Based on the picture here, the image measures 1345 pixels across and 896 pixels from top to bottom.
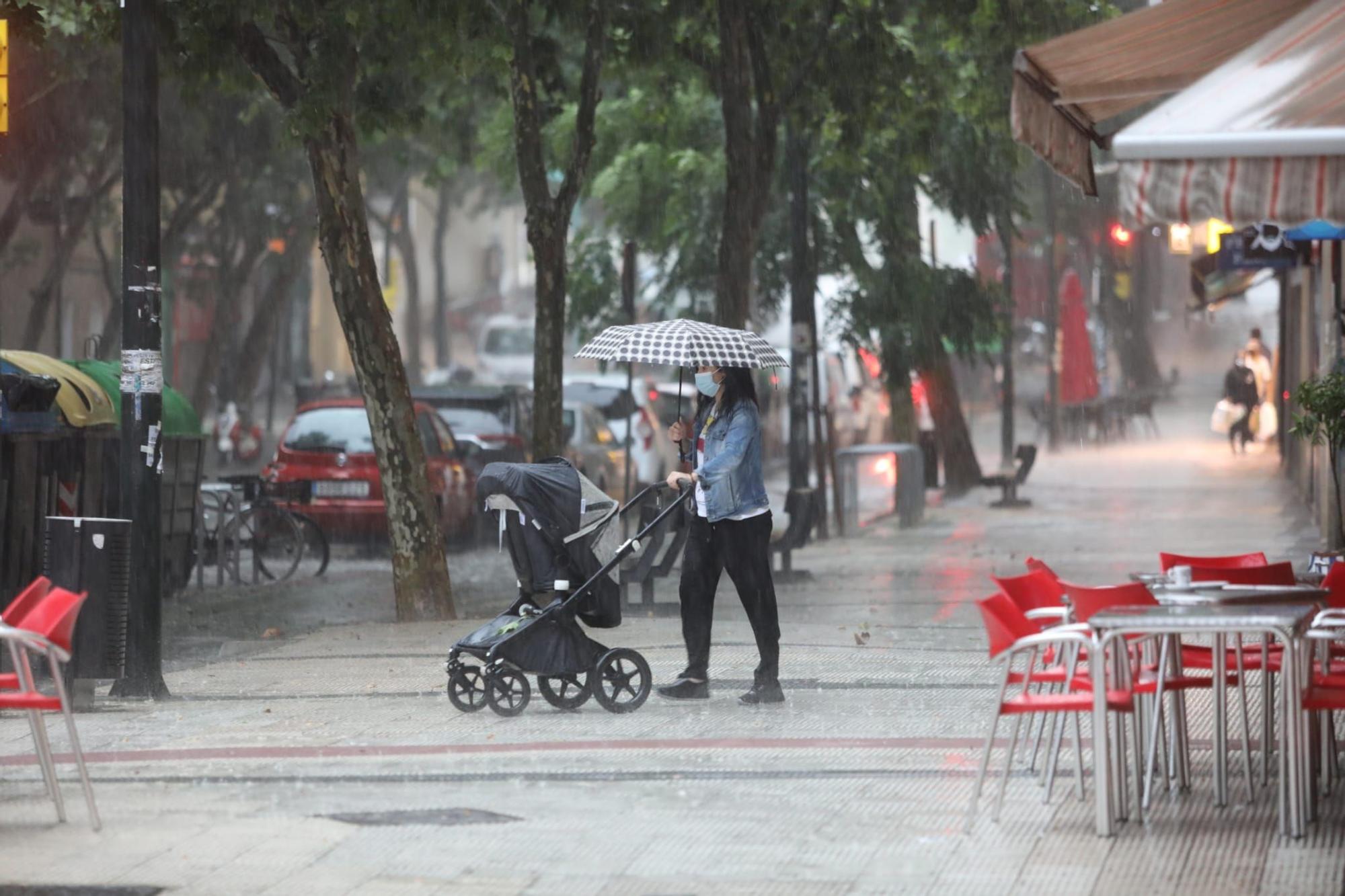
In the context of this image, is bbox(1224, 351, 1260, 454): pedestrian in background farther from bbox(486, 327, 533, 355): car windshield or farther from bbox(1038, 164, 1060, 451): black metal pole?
bbox(486, 327, 533, 355): car windshield

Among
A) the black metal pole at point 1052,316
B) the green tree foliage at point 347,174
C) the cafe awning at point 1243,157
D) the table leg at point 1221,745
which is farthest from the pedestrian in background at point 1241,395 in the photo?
the cafe awning at point 1243,157

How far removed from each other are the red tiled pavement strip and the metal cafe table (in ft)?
6.06

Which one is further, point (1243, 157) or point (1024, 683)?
point (1024, 683)

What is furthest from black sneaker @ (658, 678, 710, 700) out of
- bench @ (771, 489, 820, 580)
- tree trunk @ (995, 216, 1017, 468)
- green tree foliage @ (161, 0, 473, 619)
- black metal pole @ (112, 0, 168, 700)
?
tree trunk @ (995, 216, 1017, 468)

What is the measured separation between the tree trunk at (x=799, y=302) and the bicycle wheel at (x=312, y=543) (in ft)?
14.9

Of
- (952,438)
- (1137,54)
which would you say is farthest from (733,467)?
(952,438)

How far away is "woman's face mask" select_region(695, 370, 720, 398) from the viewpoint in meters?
10.6

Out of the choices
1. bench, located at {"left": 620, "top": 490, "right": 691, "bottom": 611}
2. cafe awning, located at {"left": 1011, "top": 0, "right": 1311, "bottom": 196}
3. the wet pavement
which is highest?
cafe awning, located at {"left": 1011, "top": 0, "right": 1311, "bottom": 196}

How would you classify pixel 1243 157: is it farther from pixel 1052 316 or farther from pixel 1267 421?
pixel 1052 316

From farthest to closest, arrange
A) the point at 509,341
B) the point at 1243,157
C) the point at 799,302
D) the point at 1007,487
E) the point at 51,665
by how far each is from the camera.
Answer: the point at 509,341
the point at 1007,487
the point at 799,302
the point at 51,665
the point at 1243,157

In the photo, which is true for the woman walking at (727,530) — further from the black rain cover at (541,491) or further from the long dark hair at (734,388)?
the black rain cover at (541,491)

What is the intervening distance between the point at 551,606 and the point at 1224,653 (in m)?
3.81

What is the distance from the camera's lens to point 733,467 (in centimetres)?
1030

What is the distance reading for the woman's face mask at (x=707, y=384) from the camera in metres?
10.6
